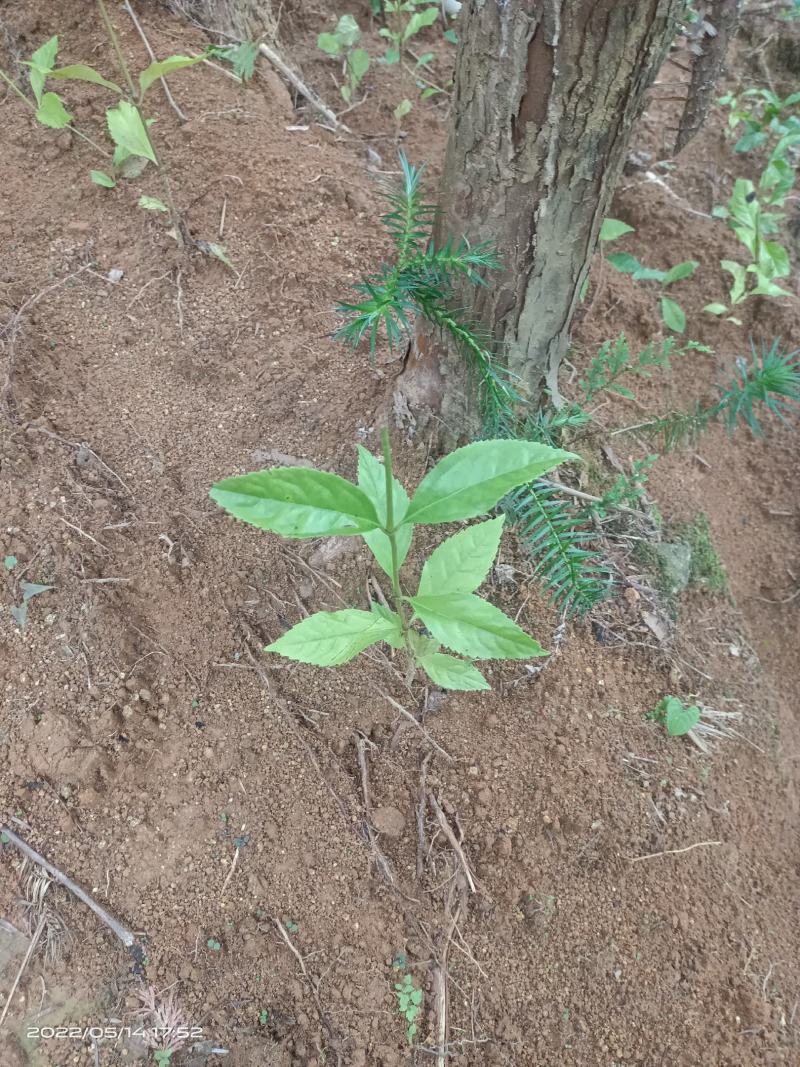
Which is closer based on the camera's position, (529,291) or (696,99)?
(529,291)

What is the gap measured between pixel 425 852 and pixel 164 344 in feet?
4.68

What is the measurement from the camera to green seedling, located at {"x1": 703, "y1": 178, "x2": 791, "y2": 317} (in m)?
2.41

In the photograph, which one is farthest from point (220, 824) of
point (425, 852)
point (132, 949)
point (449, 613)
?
point (449, 613)

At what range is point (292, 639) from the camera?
1.15 m

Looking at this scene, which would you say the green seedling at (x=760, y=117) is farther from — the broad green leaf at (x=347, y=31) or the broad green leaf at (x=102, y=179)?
the broad green leaf at (x=102, y=179)

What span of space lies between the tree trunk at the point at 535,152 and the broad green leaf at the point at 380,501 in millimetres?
430

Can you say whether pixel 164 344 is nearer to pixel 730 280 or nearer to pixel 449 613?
pixel 449 613

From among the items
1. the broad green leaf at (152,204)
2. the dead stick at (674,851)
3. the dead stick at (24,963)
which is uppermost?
the broad green leaf at (152,204)

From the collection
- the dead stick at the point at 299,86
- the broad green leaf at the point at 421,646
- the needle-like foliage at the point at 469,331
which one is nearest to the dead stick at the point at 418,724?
the broad green leaf at the point at 421,646

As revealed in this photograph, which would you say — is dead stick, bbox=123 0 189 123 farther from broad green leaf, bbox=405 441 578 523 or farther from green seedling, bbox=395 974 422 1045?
green seedling, bbox=395 974 422 1045

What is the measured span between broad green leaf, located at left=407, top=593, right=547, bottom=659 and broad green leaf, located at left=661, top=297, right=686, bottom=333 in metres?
1.64

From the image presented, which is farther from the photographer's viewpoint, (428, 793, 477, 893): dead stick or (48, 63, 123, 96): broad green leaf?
(48, 63, 123, 96): broad green leaf

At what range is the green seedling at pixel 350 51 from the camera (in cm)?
250

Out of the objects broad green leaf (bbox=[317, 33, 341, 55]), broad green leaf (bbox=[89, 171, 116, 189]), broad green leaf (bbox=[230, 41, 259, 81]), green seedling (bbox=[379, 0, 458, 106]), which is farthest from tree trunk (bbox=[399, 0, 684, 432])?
broad green leaf (bbox=[317, 33, 341, 55])
